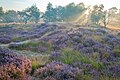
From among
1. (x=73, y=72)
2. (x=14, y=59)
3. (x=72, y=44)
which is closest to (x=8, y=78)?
(x=14, y=59)

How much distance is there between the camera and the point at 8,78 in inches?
276

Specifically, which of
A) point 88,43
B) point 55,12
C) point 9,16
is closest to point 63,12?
point 55,12

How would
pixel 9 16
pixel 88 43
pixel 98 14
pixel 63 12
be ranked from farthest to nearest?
pixel 9 16, pixel 63 12, pixel 98 14, pixel 88 43

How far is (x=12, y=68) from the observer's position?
7.79 m

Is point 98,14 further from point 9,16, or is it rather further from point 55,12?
point 9,16

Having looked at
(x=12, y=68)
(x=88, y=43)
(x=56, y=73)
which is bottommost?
(x=88, y=43)

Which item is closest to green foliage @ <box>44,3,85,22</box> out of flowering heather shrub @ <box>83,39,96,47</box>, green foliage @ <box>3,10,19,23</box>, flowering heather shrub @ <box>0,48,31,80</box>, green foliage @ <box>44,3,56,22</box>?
green foliage @ <box>44,3,56,22</box>

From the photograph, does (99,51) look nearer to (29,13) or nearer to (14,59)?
(14,59)

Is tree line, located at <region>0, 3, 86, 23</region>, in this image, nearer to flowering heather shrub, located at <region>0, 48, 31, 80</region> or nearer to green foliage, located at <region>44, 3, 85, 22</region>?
green foliage, located at <region>44, 3, 85, 22</region>

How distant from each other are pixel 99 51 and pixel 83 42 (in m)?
3.36

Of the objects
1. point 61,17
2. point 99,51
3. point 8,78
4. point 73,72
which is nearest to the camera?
point 8,78

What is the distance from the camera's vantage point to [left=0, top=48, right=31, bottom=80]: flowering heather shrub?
7.28m

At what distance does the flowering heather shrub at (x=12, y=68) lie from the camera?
287 inches

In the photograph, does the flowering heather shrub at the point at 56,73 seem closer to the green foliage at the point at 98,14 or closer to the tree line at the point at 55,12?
the green foliage at the point at 98,14
